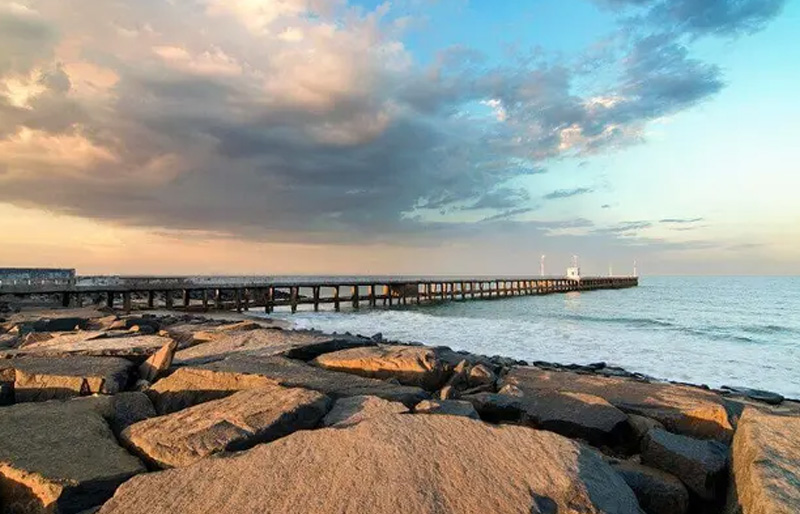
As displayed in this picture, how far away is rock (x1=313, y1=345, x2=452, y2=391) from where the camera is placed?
7277mm

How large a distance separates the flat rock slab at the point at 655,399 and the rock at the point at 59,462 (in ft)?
16.1

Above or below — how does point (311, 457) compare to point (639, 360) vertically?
above

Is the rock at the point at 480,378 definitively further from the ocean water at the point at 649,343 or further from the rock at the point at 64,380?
the ocean water at the point at 649,343

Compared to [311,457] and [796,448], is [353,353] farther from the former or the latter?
[796,448]

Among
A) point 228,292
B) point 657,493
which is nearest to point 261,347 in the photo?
Answer: point 657,493

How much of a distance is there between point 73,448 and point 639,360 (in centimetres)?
1657

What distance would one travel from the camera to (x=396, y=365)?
736cm

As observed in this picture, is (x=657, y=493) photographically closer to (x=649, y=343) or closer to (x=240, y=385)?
(x=240, y=385)

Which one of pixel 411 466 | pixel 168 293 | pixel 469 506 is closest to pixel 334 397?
pixel 411 466

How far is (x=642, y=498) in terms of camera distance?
3.76 meters

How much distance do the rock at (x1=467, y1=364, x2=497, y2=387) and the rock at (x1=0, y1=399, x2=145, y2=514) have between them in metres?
5.02

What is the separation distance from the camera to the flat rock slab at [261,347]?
309 inches

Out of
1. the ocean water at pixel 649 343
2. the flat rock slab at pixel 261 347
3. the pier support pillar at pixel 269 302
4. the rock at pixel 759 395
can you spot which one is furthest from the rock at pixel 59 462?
the pier support pillar at pixel 269 302

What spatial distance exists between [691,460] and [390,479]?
2671mm
